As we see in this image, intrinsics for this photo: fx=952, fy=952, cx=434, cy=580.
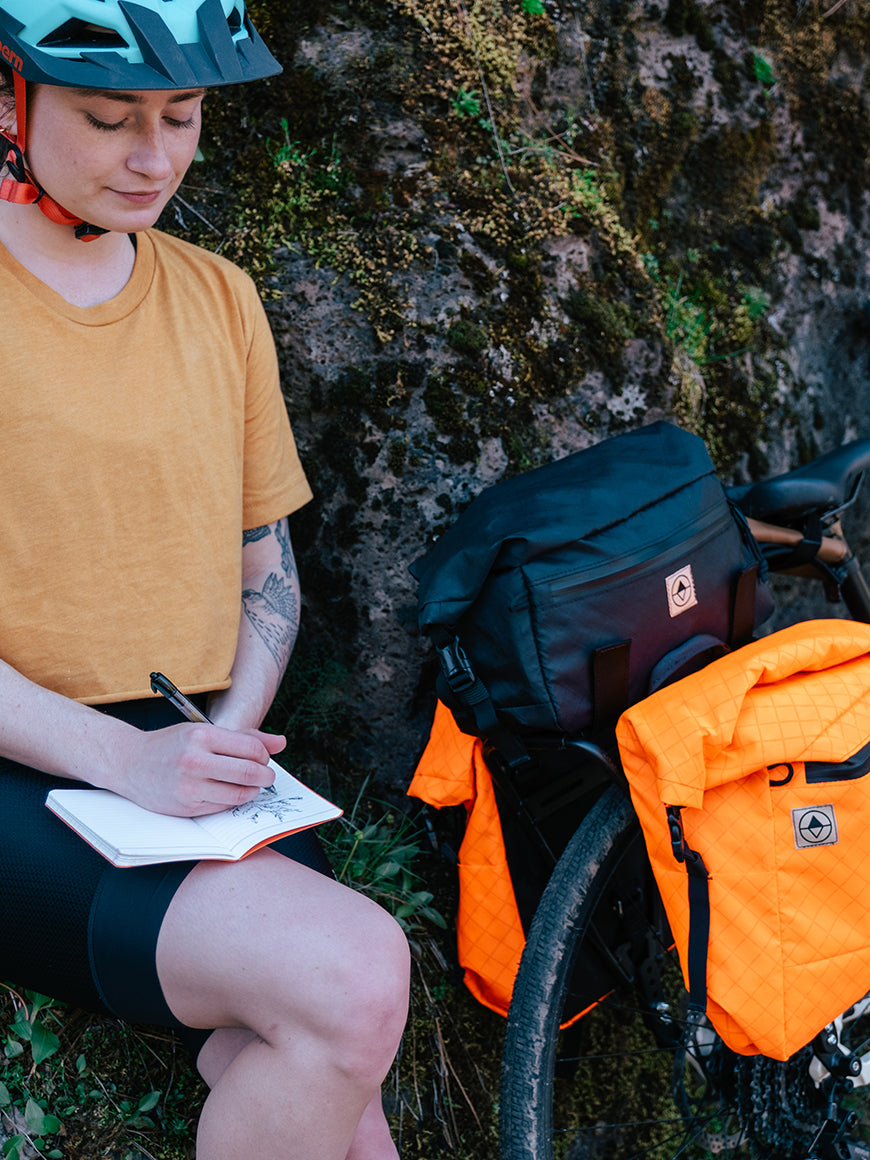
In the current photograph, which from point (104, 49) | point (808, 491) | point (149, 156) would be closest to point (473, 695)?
point (808, 491)

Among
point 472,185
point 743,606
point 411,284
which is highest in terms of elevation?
point 472,185

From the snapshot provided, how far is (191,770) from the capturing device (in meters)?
1.40

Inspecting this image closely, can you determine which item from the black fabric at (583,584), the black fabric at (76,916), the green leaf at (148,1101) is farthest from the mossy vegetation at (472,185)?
the green leaf at (148,1101)

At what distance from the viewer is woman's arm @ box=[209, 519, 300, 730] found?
1.88 m

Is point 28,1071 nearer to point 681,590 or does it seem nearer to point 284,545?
point 284,545

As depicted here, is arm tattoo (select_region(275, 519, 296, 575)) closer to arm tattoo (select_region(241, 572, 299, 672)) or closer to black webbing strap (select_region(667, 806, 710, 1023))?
arm tattoo (select_region(241, 572, 299, 672))

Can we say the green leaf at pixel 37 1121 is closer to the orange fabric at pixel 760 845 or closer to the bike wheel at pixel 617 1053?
the bike wheel at pixel 617 1053

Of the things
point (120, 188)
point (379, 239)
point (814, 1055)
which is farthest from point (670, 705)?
point (379, 239)

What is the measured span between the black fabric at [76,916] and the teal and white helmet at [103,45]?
3.67 ft

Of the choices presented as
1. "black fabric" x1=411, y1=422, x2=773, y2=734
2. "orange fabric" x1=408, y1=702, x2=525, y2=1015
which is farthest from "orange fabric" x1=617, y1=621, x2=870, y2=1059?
"orange fabric" x1=408, y1=702, x2=525, y2=1015

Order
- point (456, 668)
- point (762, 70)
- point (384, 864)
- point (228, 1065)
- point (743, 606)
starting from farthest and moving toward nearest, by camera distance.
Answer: point (762, 70)
point (384, 864)
point (743, 606)
point (456, 668)
point (228, 1065)

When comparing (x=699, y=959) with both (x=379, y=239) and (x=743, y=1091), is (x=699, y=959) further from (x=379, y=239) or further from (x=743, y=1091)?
(x=379, y=239)

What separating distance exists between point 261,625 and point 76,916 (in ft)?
2.36

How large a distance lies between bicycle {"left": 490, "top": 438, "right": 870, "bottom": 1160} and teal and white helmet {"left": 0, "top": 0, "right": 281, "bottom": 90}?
1.30 metres
